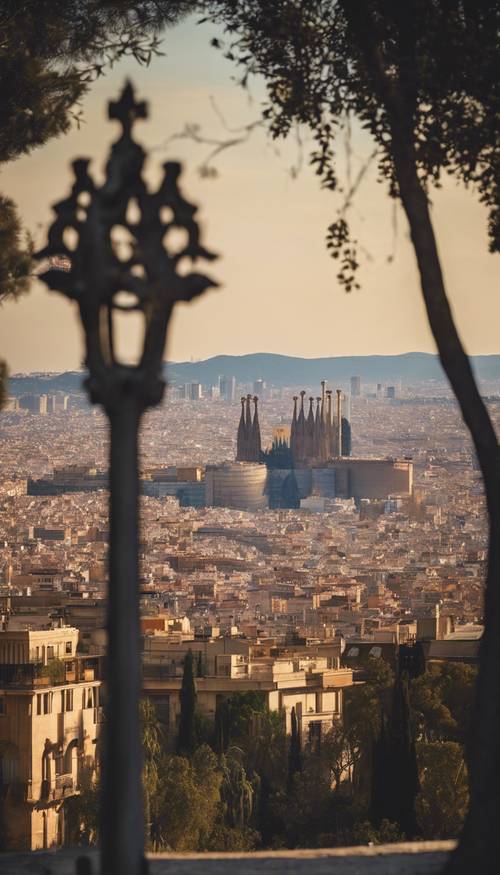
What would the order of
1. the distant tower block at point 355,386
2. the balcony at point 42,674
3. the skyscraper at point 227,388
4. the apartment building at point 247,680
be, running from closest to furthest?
the balcony at point 42,674
the apartment building at point 247,680
the distant tower block at point 355,386
the skyscraper at point 227,388

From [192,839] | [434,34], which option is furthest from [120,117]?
[192,839]

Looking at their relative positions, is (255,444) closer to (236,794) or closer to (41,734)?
(41,734)

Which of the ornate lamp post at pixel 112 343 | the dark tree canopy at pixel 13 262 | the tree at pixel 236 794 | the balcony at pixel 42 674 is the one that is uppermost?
the dark tree canopy at pixel 13 262

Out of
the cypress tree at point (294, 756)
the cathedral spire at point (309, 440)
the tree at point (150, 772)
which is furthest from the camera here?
the cathedral spire at point (309, 440)

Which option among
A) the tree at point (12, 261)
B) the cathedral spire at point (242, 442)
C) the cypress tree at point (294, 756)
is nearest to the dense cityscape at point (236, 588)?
the cypress tree at point (294, 756)

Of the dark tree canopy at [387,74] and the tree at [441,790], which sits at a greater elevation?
the dark tree canopy at [387,74]

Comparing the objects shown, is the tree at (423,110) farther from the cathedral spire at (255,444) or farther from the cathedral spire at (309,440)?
the cathedral spire at (309,440)

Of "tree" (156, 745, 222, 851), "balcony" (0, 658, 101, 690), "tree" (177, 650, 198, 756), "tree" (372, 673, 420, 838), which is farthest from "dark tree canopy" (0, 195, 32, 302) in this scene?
"tree" (177, 650, 198, 756)

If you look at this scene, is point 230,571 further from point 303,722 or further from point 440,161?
point 440,161
